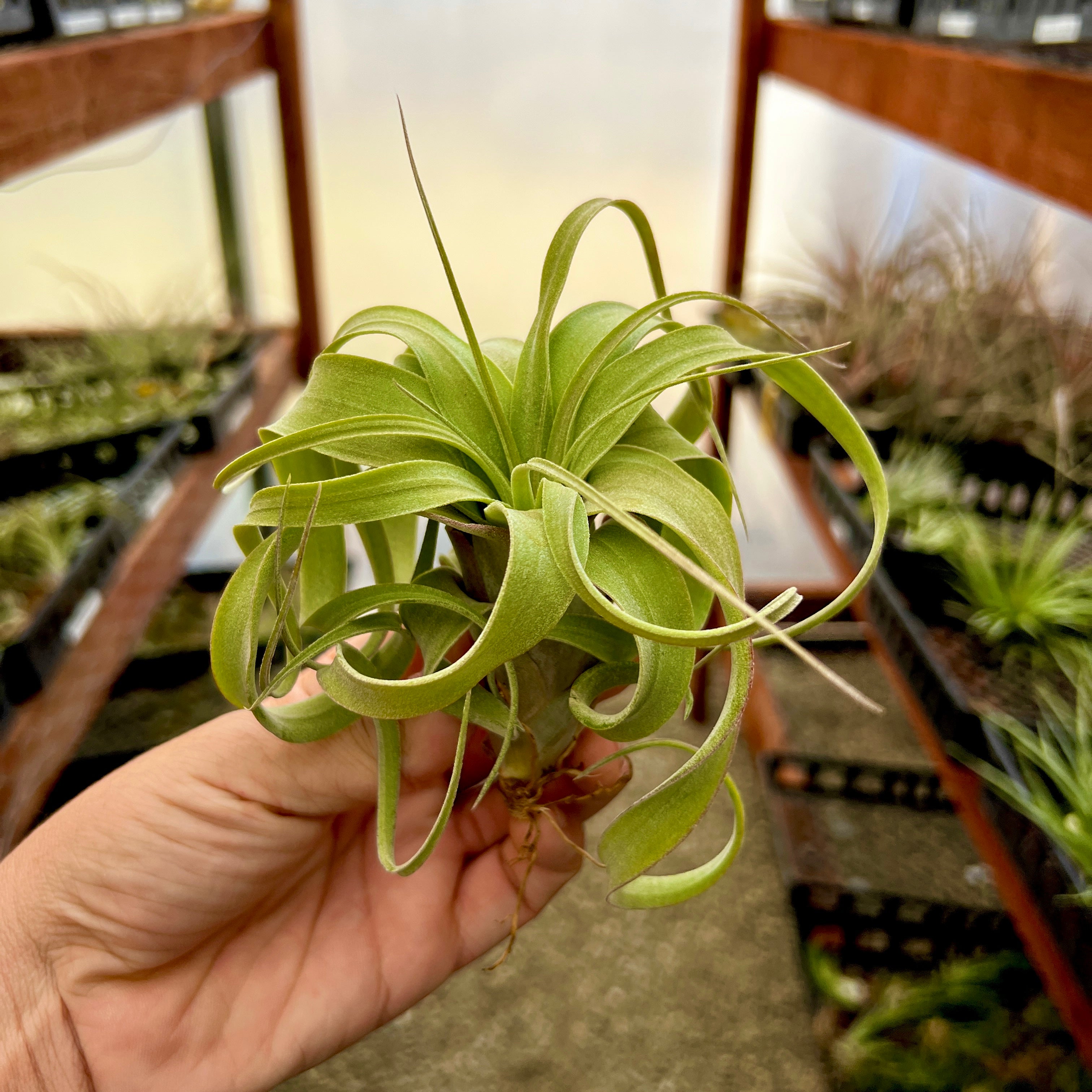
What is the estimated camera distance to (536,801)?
444 millimetres

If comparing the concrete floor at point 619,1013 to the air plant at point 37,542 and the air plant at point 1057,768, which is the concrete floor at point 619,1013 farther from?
the air plant at point 37,542

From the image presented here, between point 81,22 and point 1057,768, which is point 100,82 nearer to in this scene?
point 81,22

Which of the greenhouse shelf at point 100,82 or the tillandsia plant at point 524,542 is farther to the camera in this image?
the greenhouse shelf at point 100,82

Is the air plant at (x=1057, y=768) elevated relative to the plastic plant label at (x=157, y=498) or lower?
lower

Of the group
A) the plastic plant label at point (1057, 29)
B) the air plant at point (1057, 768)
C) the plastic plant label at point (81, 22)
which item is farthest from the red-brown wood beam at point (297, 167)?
the air plant at point (1057, 768)

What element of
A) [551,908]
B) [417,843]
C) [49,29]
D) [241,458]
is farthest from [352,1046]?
[49,29]

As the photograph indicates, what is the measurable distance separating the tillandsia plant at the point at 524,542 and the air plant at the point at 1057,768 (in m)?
0.29

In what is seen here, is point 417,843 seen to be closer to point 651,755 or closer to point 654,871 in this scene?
point 654,871

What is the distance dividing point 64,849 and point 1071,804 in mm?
612

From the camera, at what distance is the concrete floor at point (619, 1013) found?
0.64 metres

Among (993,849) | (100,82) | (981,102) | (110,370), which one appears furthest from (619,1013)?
(110,370)

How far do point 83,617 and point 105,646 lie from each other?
4cm

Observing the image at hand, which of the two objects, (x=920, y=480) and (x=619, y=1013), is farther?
(x=920, y=480)

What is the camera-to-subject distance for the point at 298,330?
1.34 metres
